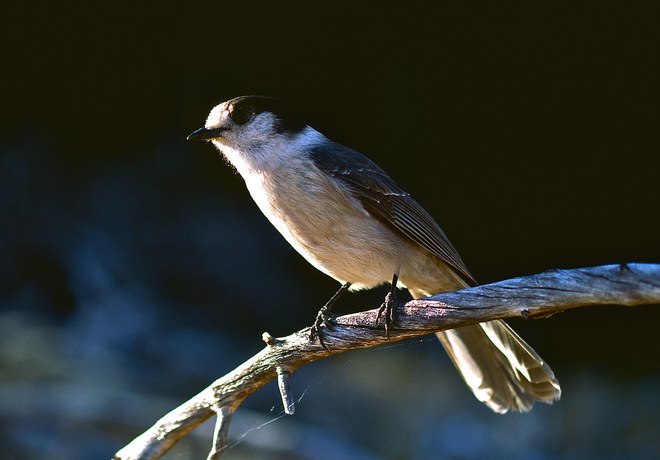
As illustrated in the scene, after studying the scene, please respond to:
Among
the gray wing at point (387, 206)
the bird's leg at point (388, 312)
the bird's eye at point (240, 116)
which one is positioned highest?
the bird's eye at point (240, 116)

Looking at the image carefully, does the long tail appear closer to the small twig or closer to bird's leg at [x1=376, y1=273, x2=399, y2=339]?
bird's leg at [x1=376, y1=273, x2=399, y2=339]

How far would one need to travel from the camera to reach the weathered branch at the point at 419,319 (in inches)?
79.7

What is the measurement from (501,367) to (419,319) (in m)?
0.86

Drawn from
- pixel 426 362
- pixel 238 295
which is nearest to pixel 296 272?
pixel 238 295

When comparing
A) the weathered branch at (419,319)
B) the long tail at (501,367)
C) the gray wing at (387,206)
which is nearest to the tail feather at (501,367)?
the long tail at (501,367)

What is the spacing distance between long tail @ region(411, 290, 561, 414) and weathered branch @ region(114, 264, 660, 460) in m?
0.60

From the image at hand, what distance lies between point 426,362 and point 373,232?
113 inches

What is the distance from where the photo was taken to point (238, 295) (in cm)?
561

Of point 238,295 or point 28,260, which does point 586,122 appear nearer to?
point 238,295

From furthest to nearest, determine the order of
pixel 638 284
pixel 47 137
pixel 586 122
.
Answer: pixel 47 137, pixel 586 122, pixel 638 284

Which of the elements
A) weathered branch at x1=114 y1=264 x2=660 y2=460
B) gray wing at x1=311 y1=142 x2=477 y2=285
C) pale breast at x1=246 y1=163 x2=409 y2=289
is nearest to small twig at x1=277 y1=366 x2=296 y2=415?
weathered branch at x1=114 y1=264 x2=660 y2=460

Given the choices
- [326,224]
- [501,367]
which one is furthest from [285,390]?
[501,367]

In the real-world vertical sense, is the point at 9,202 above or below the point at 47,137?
below

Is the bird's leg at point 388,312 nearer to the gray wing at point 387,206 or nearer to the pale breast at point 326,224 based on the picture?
the pale breast at point 326,224
